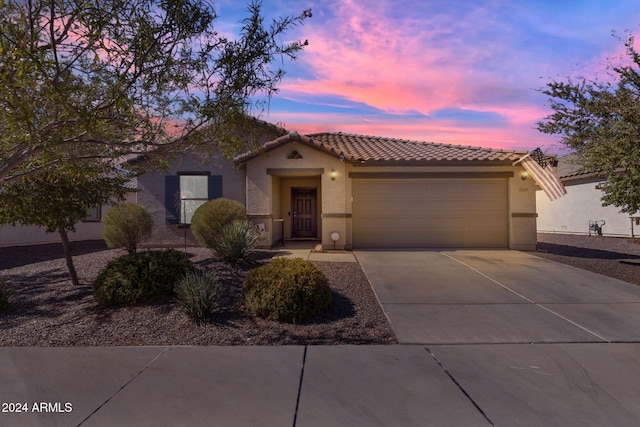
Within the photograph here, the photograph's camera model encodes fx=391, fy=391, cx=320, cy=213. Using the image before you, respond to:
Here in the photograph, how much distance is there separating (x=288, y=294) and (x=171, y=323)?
1.83 metres

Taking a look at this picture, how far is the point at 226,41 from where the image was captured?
19.2ft

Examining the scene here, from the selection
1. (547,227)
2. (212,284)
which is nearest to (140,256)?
(212,284)

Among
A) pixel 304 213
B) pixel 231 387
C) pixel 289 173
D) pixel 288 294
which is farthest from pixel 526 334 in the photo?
pixel 304 213

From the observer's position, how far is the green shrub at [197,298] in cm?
603

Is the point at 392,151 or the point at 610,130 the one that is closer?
the point at 610,130

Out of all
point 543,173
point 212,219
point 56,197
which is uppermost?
point 543,173

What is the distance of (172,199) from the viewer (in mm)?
13891

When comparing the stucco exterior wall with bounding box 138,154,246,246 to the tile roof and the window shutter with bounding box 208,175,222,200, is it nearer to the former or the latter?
the window shutter with bounding box 208,175,222,200

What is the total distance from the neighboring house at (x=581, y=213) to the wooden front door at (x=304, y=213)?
489 inches

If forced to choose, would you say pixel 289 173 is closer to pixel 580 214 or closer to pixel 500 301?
pixel 500 301

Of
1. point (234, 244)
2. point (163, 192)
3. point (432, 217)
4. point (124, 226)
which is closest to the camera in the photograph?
point (234, 244)

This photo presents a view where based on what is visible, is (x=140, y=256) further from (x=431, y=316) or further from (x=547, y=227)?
(x=547, y=227)

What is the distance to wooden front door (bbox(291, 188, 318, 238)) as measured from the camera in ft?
52.1

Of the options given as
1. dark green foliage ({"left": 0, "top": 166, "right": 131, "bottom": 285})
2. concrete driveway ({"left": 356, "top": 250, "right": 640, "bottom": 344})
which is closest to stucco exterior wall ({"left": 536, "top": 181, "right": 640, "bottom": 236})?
concrete driveway ({"left": 356, "top": 250, "right": 640, "bottom": 344})
